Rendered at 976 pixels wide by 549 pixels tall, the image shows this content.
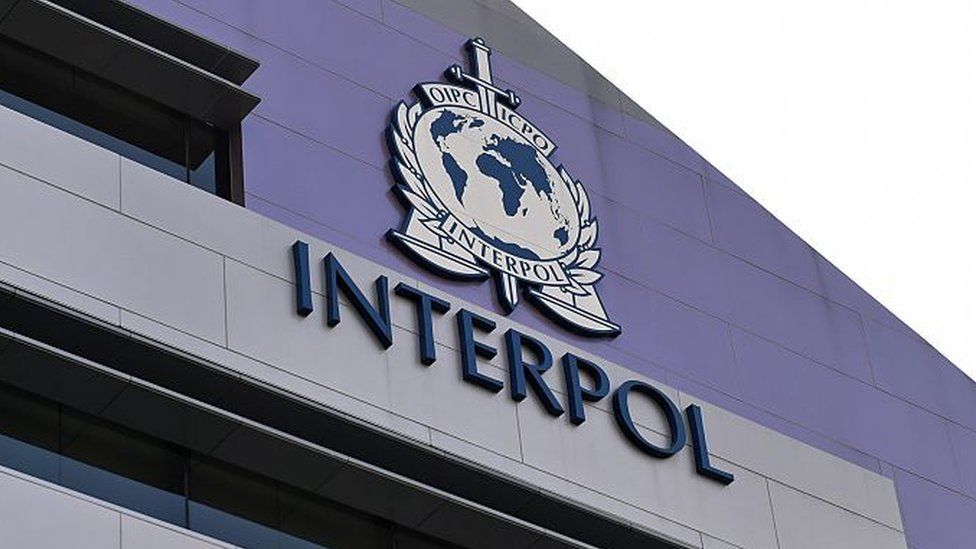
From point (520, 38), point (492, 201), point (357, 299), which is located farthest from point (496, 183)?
point (357, 299)

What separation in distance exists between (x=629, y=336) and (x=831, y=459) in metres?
2.80

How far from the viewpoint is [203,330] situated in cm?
2262

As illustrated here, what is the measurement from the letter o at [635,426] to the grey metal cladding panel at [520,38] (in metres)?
5.38

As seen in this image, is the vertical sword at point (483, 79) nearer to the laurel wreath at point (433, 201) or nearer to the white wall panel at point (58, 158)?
the laurel wreath at point (433, 201)

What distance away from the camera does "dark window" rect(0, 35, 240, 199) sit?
2441 centimetres

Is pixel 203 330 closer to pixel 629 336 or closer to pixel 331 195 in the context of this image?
pixel 331 195

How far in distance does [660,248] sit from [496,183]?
301 cm

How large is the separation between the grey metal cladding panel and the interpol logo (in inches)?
29.3

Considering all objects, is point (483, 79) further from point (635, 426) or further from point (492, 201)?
point (635, 426)

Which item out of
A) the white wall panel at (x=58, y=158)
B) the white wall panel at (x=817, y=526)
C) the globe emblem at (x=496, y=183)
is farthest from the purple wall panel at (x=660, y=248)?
the white wall panel at (x=58, y=158)

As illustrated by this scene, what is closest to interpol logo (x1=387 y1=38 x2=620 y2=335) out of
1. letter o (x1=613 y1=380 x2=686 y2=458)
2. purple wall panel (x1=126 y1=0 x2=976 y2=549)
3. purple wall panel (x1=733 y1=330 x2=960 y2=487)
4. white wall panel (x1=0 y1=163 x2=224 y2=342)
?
purple wall panel (x1=126 y1=0 x2=976 y2=549)

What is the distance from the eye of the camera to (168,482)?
22297 mm

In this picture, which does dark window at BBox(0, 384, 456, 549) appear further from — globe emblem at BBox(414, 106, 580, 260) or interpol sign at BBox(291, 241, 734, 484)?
globe emblem at BBox(414, 106, 580, 260)

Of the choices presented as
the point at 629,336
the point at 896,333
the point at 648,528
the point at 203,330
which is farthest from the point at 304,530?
the point at 896,333
